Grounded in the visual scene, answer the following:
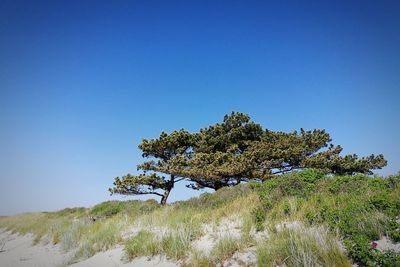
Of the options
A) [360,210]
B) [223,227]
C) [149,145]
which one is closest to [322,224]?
[360,210]

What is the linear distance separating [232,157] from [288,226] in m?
15.8

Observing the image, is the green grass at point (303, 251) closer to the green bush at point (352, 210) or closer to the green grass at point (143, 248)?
the green bush at point (352, 210)

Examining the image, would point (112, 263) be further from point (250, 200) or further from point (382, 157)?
point (382, 157)

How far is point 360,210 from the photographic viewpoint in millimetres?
6371

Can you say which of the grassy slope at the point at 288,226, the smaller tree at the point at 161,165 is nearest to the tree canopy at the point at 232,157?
the smaller tree at the point at 161,165

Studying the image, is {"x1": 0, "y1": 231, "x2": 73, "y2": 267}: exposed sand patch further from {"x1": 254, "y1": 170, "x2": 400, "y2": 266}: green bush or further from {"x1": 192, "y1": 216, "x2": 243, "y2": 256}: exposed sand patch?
{"x1": 254, "y1": 170, "x2": 400, "y2": 266}: green bush

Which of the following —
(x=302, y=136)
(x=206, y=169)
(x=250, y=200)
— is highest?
(x=302, y=136)

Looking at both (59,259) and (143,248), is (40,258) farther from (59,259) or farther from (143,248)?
(143,248)

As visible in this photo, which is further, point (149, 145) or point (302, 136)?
point (302, 136)

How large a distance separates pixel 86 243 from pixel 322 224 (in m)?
7.90

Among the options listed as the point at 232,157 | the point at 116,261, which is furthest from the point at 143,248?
the point at 232,157

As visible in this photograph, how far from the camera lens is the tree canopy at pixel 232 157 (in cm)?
2255

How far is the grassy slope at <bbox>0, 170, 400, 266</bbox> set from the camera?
525 cm

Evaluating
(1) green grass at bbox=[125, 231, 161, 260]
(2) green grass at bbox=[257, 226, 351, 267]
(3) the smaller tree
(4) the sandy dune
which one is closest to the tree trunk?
(3) the smaller tree
